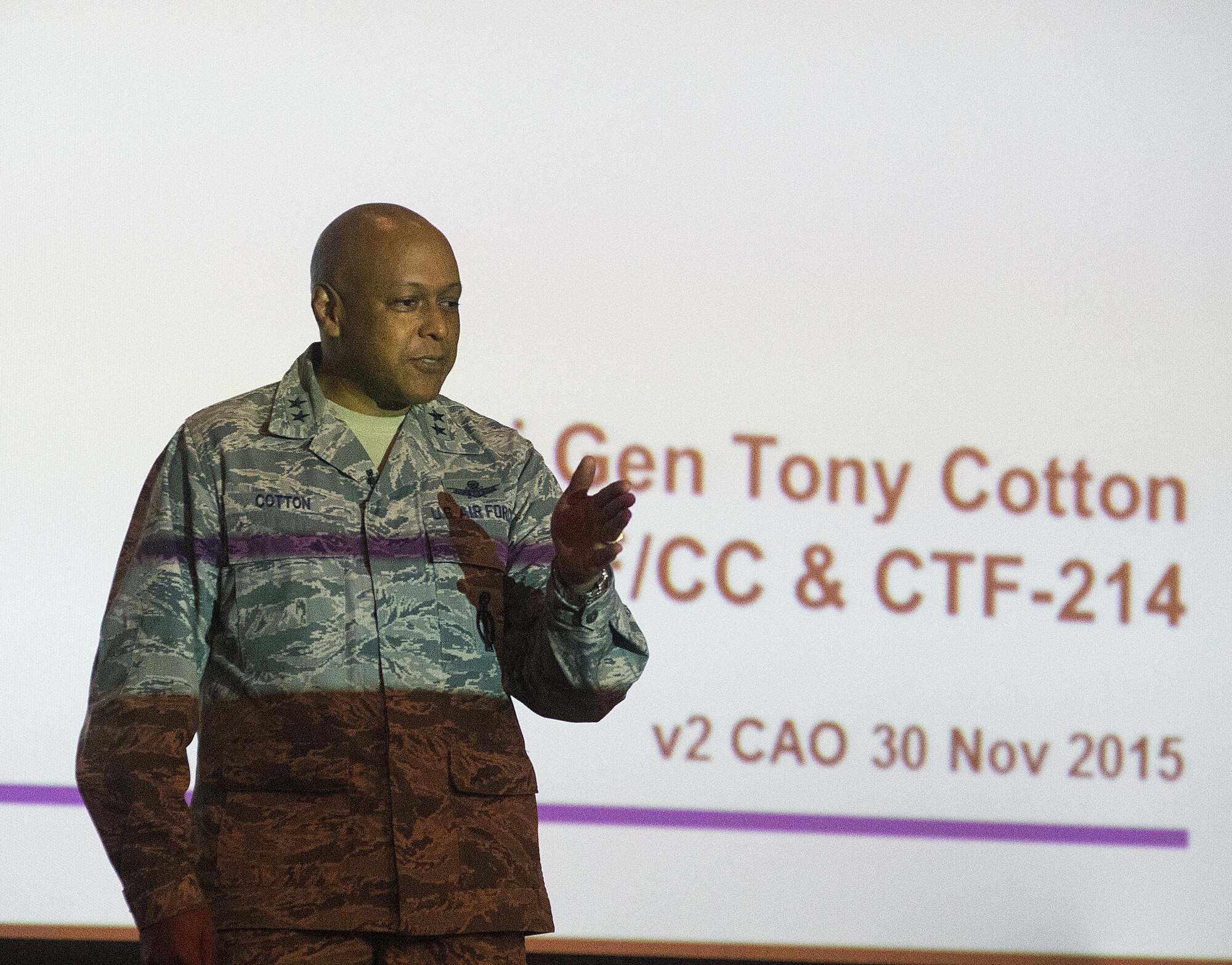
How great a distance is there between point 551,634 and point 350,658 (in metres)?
0.21

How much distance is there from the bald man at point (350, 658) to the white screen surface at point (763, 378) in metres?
1.13

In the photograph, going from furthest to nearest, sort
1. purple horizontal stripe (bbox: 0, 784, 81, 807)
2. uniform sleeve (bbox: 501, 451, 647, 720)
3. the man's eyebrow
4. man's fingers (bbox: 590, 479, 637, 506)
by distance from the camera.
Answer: purple horizontal stripe (bbox: 0, 784, 81, 807) < the man's eyebrow < uniform sleeve (bbox: 501, 451, 647, 720) < man's fingers (bbox: 590, 479, 637, 506)

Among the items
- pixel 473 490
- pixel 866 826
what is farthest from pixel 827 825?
pixel 473 490

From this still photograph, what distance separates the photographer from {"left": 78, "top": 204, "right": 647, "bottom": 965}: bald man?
1455 mm

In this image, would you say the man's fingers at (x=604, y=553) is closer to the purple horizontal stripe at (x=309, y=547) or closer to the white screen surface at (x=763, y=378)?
the purple horizontal stripe at (x=309, y=547)

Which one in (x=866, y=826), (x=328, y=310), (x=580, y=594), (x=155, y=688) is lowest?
(x=866, y=826)

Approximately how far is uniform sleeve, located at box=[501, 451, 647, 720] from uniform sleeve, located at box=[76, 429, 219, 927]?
33cm

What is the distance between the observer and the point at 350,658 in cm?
154

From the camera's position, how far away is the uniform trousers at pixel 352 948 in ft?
4.72

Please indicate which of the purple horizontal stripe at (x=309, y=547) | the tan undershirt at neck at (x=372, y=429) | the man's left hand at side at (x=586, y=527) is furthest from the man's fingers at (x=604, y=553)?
the tan undershirt at neck at (x=372, y=429)

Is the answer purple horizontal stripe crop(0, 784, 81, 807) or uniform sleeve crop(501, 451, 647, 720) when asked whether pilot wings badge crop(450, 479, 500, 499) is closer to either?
uniform sleeve crop(501, 451, 647, 720)

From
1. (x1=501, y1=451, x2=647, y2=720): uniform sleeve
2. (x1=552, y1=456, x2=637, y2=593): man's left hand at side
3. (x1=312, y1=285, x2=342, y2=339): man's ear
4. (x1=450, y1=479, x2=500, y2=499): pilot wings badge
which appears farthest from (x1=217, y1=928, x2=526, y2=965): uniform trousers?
(x1=312, y1=285, x2=342, y2=339): man's ear

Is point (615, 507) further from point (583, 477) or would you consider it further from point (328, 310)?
point (328, 310)

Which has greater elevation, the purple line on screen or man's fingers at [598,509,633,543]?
man's fingers at [598,509,633,543]
